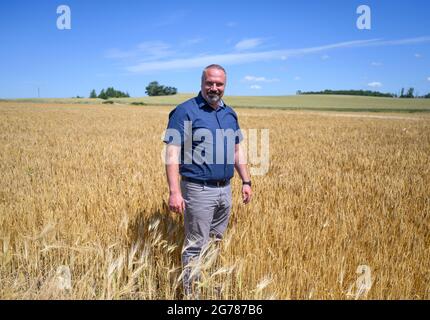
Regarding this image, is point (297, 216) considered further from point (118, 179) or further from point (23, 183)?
point (23, 183)

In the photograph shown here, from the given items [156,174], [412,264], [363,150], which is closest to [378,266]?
[412,264]

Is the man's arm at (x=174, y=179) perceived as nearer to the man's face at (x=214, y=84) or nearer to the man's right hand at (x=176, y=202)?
the man's right hand at (x=176, y=202)

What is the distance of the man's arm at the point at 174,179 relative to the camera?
2.70m

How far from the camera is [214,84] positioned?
9.04ft

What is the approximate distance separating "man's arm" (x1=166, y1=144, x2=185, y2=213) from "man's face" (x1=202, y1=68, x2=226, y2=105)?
1.65ft

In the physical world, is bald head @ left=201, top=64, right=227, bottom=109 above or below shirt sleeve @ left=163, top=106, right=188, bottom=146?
above

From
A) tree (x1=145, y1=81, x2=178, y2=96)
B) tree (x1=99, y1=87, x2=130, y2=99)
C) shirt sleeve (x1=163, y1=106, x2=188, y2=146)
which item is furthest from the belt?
tree (x1=99, y1=87, x2=130, y2=99)

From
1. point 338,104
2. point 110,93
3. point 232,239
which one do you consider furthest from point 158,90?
point 232,239

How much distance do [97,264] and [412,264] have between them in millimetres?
2660

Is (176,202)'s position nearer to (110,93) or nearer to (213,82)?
(213,82)

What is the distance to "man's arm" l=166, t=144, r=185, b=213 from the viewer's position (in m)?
2.70

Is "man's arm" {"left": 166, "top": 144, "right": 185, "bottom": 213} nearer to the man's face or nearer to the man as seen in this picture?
the man

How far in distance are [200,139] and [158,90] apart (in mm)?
107243
